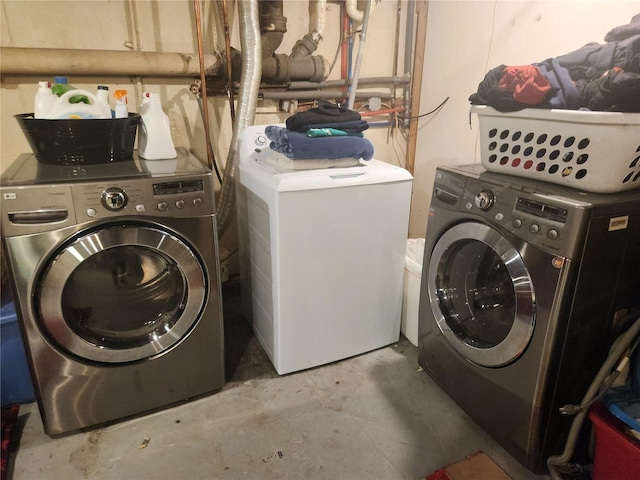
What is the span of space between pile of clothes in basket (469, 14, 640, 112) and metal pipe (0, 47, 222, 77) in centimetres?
143

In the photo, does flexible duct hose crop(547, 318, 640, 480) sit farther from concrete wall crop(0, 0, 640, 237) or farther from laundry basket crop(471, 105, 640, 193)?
concrete wall crop(0, 0, 640, 237)

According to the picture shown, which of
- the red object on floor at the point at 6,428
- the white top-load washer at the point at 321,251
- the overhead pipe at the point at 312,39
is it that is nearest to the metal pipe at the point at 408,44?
the overhead pipe at the point at 312,39

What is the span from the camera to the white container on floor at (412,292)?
197 centimetres

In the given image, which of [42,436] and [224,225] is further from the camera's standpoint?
[224,225]

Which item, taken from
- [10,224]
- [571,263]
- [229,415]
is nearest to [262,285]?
[229,415]

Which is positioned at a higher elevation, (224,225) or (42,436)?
(224,225)

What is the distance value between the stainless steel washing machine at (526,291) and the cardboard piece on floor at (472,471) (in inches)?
3.6

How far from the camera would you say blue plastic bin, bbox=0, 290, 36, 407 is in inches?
61.7

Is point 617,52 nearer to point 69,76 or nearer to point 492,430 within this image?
point 492,430

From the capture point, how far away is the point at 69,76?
2.00 metres

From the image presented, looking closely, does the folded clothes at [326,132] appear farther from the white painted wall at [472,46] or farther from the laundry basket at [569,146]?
the white painted wall at [472,46]

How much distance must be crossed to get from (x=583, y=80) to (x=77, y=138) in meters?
1.67

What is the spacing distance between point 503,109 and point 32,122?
5.21ft

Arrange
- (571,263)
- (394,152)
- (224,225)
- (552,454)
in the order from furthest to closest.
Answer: (394,152) < (224,225) < (552,454) < (571,263)
